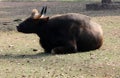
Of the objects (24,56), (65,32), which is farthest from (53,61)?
(65,32)

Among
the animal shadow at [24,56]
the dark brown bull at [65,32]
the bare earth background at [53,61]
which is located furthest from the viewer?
the dark brown bull at [65,32]

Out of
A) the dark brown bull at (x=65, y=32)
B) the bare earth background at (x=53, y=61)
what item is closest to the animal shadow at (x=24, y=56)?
the bare earth background at (x=53, y=61)

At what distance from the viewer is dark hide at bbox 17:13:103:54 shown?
1184 cm

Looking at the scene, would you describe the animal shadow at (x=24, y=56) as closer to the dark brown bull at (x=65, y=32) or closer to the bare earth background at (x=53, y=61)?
the bare earth background at (x=53, y=61)

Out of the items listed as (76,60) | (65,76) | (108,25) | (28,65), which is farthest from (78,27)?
(108,25)

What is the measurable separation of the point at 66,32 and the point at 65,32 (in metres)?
0.03

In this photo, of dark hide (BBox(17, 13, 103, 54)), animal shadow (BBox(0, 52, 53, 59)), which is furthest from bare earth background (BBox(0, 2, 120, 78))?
dark hide (BBox(17, 13, 103, 54))

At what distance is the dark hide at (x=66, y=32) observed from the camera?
38.8ft

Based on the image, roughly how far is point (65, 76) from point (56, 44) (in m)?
2.75

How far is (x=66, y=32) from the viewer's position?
1185 centimetres

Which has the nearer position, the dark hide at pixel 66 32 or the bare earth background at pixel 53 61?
the bare earth background at pixel 53 61

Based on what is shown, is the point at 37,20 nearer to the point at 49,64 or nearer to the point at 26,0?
the point at 49,64

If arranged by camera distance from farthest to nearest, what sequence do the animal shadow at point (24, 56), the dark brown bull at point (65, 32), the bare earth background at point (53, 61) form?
1. the dark brown bull at point (65, 32)
2. the animal shadow at point (24, 56)
3. the bare earth background at point (53, 61)

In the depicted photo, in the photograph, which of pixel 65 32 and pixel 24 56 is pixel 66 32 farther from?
pixel 24 56
